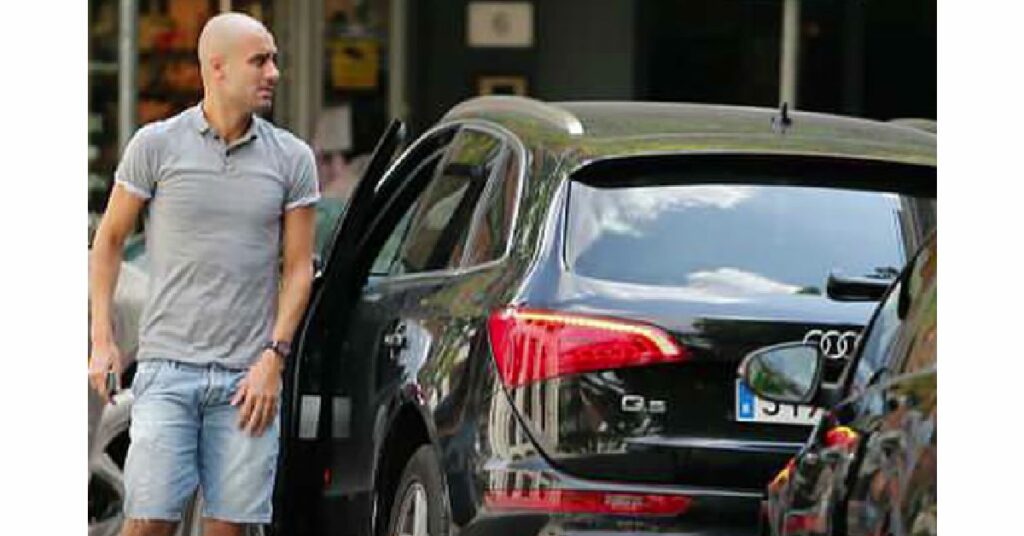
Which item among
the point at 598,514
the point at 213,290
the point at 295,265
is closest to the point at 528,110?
the point at 295,265

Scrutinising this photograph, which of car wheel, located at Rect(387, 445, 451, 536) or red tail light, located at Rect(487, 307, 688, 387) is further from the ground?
red tail light, located at Rect(487, 307, 688, 387)

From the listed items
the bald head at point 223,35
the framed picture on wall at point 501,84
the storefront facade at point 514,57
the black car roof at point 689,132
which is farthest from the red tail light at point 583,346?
the framed picture on wall at point 501,84

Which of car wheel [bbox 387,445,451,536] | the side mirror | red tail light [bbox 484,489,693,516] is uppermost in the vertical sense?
the side mirror

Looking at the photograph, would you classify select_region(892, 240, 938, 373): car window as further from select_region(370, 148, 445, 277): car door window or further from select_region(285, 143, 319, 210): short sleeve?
select_region(370, 148, 445, 277): car door window

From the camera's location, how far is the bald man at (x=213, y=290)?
286 inches

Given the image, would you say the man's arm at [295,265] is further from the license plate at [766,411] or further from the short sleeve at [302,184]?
the license plate at [766,411]

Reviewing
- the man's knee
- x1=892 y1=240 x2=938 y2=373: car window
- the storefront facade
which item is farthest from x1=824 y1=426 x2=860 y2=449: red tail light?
the storefront facade

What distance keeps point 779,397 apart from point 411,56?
13611 millimetres

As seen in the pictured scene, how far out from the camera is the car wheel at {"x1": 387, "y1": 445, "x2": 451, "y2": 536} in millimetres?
6902

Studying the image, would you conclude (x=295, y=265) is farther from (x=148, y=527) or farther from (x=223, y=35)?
(x=148, y=527)

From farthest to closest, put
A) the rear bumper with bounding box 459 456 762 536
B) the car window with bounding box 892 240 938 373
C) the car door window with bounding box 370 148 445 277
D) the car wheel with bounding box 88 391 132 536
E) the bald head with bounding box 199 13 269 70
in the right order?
the car wheel with bounding box 88 391 132 536
the car door window with bounding box 370 148 445 277
the bald head with bounding box 199 13 269 70
the rear bumper with bounding box 459 456 762 536
the car window with bounding box 892 240 938 373
